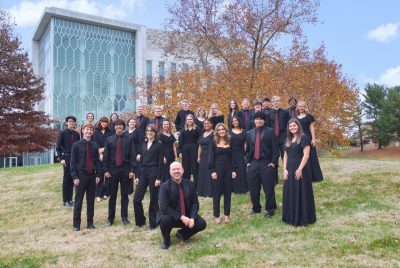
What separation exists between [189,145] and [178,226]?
3685mm

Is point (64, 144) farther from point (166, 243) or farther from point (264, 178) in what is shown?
point (264, 178)

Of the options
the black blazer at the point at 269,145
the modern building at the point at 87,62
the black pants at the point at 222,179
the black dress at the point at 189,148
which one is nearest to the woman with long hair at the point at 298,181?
the black blazer at the point at 269,145

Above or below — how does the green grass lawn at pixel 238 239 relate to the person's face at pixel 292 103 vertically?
below

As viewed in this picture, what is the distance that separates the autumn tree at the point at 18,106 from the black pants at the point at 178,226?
78.7 ft

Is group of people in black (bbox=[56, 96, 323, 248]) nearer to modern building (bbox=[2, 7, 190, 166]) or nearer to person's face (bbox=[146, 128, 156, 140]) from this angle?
person's face (bbox=[146, 128, 156, 140])

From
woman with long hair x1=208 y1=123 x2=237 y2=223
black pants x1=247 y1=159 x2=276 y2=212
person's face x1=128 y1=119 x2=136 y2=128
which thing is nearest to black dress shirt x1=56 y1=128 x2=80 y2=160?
Answer: person's face x1=128 y1=119 x2=136 y2=128

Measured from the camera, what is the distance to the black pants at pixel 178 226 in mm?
6566

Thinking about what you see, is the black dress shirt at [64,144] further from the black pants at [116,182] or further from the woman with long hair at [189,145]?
the woman with long hair at [189,145]

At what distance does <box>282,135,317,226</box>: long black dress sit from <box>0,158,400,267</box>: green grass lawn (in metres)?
0.25

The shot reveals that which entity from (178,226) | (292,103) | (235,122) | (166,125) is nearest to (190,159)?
(166,125)

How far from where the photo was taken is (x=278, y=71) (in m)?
20.8

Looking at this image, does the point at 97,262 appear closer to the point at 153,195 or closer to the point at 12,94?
the point at 153,195

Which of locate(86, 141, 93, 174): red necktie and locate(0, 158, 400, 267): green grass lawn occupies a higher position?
locate(86, 141, 93, 174): red necktie

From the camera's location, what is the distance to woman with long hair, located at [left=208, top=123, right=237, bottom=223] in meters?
8.00
